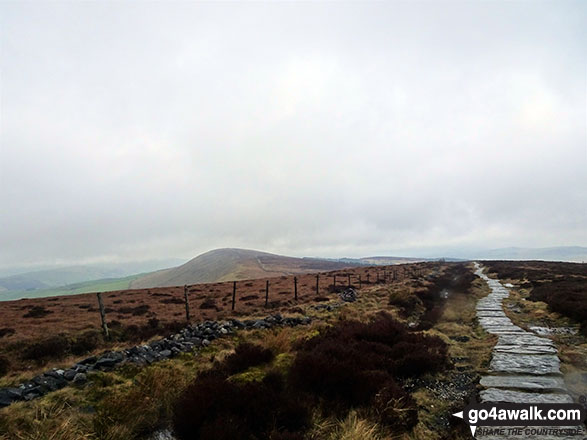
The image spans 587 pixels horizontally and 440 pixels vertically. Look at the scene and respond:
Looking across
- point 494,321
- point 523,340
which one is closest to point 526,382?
point 523,340

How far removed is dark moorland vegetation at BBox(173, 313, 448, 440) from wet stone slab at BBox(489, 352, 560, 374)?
5.10ft

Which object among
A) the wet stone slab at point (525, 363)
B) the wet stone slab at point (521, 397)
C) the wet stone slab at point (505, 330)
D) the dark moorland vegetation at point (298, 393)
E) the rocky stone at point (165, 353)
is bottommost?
the wet stone slab at point (505, 330)

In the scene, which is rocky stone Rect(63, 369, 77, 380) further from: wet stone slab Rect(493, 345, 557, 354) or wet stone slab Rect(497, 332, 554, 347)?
wet stone slab Rect(497, 332, 554, 347)

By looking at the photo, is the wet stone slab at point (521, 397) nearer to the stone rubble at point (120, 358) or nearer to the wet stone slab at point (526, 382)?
the wet stone slab at point (526, 382)

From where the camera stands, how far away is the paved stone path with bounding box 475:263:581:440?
6.86 metres

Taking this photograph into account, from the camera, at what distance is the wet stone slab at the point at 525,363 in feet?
27.8

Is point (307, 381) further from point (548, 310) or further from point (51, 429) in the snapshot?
point (548, 310)

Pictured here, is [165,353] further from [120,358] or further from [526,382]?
[526,382]

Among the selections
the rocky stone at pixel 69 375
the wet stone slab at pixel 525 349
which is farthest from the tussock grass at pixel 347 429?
the wet stone slab at pixel 525 349

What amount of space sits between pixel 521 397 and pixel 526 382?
42.6 inches

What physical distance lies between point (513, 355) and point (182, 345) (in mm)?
10937

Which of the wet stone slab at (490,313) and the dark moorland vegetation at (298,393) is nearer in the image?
the dark moorland vegetation at (298,393)

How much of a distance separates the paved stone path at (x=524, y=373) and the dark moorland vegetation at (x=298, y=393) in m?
1.49

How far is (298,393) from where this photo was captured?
20.9 ft
